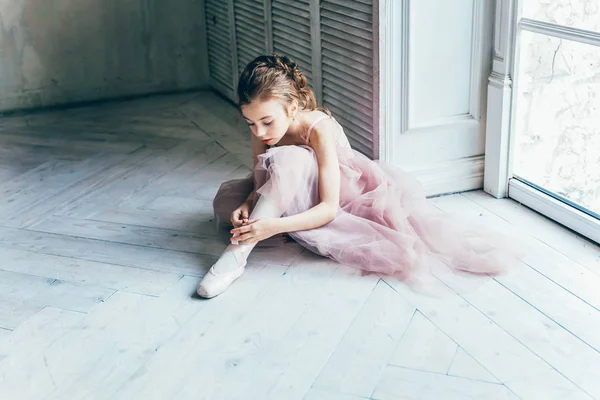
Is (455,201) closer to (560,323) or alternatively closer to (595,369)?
(560,323)

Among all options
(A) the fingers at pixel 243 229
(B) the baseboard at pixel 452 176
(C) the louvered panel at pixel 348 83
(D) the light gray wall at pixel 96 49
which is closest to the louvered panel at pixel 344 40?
(C) the louvered panel at pixel 348 83

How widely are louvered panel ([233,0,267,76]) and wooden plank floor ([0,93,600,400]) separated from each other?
37.3 inches

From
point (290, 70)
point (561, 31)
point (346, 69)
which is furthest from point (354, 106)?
point (561, 31)

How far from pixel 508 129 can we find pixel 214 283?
112 centimetres

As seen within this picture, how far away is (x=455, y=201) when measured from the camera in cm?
248

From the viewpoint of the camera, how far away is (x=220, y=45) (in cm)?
393

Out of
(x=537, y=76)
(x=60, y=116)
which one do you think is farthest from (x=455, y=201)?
(x=60, y=116)

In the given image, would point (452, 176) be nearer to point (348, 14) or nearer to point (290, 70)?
point (348, 14)

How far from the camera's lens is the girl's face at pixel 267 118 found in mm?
2012

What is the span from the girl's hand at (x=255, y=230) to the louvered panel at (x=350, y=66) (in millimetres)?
601

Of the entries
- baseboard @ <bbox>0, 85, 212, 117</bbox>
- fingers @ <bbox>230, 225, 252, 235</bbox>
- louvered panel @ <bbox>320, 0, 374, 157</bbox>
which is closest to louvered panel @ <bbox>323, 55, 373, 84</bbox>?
louvered panel @ <bbox>320, 0, 374, 157</bbox>

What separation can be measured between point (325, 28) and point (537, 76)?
0.77m

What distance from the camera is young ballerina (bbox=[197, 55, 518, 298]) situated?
1999 mm

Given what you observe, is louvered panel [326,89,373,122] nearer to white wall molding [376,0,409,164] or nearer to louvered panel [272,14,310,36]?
white wall molding [376,0,409,164]
